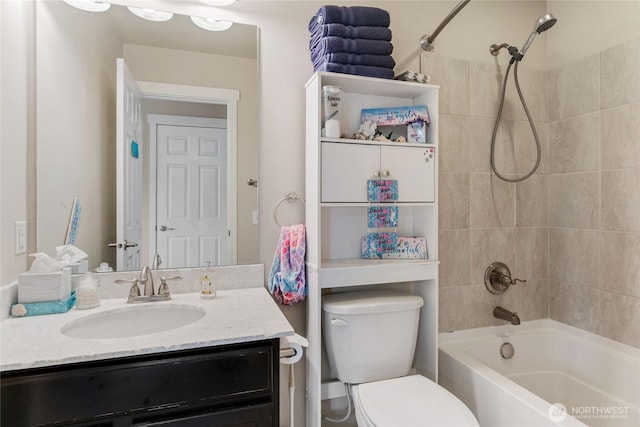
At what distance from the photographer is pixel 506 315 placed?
1976mm

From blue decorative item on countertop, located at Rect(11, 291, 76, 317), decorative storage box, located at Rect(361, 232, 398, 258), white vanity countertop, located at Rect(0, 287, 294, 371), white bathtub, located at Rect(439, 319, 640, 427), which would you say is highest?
decorative storage box, located at Rect(361, 232, 398, 258)

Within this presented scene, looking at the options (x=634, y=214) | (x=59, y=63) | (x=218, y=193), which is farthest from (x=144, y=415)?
(x=634, y=214)

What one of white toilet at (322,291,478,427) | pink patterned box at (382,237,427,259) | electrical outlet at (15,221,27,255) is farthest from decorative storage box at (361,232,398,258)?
electrical outlet at (15,221,27,255)

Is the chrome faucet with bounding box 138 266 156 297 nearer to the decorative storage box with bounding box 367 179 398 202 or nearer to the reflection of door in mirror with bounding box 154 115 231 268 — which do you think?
the reflection of door in mirror with bounding box 154 115 231 268

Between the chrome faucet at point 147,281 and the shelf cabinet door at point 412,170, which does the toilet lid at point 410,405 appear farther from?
the chrome faucet at point 147,281

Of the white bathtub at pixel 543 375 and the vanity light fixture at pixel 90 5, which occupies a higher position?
the vanity light fixture at pixel 90 5

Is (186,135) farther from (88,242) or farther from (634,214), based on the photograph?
(634,214)

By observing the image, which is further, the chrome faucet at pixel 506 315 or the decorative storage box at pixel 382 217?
the chrome faucet at pixel 506 315

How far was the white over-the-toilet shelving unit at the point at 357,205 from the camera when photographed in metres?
1.54

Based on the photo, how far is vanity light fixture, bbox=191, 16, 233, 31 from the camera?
157 cm

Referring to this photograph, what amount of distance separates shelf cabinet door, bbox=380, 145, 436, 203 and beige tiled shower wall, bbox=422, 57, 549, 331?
294mm

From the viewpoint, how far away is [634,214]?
172 centimetres

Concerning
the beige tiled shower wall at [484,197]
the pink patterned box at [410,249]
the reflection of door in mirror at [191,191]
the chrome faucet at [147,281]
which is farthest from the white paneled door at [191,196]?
the beige tiled shower wall at [484,197]

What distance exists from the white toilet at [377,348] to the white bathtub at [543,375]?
265mm
